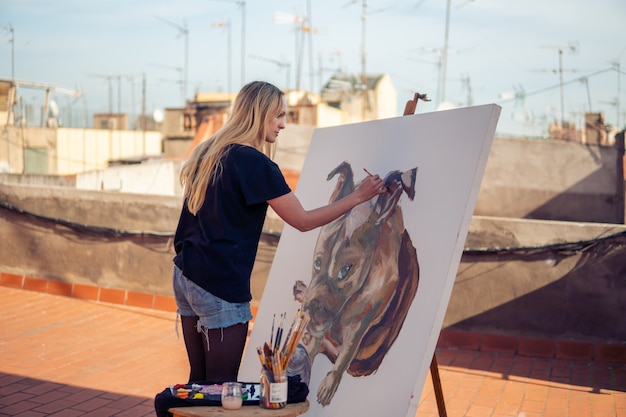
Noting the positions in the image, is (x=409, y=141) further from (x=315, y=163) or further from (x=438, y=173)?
(x=315, y=163)

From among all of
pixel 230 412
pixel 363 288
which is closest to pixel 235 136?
pixel 363 288

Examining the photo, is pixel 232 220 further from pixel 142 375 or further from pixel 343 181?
pixel 142 375

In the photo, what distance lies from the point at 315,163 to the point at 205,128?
1570cm

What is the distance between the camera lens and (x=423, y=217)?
8.64 feet

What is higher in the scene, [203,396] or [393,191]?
[393,191]

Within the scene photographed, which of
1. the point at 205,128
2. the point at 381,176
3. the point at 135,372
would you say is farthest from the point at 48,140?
the point at 381,176

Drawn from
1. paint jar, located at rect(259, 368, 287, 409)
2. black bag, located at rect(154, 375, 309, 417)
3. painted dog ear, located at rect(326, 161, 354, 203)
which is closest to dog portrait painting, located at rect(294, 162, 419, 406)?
painted dog ear, located at rect(326, 161, 354, 203)

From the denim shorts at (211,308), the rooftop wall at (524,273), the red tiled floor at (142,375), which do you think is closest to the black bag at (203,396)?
the denim shorts at (211,308)

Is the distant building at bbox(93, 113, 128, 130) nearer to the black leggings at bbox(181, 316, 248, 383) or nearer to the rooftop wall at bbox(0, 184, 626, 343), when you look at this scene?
the rooftop wall at bbox(0, 184, 626, 343)

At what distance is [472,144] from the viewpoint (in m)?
2.49

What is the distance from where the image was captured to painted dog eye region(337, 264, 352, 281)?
9.56 ft

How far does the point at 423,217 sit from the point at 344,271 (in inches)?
18.4

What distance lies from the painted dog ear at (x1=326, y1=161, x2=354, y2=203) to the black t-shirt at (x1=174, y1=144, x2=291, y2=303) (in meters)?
0.78

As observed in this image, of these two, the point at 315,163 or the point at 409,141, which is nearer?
the point at 409,141
